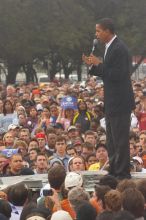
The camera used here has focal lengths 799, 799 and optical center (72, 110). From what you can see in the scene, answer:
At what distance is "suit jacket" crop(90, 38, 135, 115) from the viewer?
1067 centimetres

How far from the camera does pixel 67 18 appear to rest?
5950 centimetres

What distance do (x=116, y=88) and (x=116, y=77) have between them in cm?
17

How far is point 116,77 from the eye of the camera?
1066 centimetres

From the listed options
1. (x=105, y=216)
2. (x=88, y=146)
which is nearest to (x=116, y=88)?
(x=105, y=216)

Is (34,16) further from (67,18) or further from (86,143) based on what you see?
(86,143)

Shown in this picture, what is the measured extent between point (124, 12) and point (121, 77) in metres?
51.3

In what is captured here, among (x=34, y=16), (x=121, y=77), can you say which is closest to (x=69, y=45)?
(x=34, y=16)

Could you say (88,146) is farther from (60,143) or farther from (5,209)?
(5,209)

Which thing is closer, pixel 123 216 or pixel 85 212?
pixel 123 216

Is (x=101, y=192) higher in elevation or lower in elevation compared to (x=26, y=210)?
higher

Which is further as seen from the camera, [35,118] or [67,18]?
[67,18]

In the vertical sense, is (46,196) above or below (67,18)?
below

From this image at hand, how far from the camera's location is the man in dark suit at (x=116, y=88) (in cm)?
1066

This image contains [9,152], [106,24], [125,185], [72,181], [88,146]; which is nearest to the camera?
[125,185]
